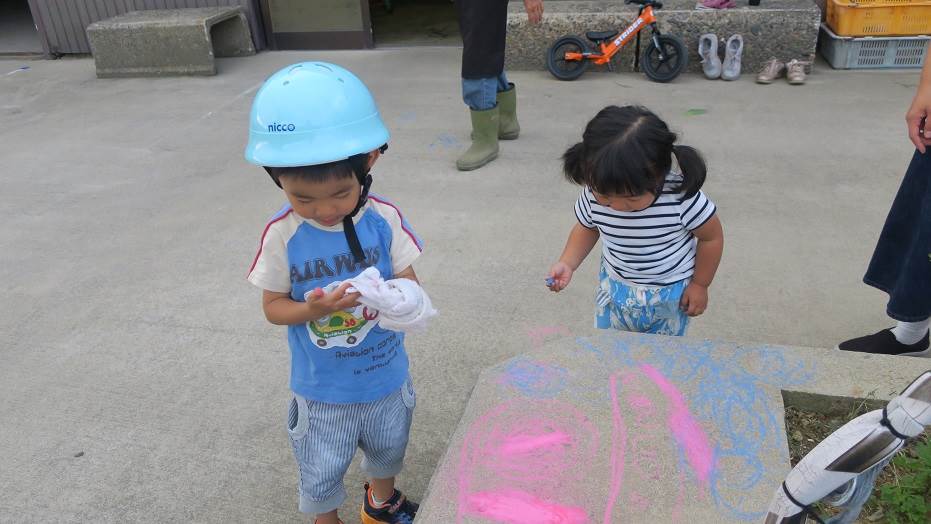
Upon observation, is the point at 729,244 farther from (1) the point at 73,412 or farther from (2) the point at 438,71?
(2) the point at 438,71

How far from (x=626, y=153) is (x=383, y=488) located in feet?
3.58

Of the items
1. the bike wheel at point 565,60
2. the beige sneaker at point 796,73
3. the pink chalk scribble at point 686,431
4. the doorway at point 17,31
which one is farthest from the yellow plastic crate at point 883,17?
the doorway at point 17,31

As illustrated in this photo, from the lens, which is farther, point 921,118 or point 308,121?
point 921,118

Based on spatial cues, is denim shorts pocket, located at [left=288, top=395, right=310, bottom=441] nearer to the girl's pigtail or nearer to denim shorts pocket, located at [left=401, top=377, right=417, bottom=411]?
denim shorts pocket, located at [left=401, top=377, right=417, bottom=411]

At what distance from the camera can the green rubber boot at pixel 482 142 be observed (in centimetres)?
426

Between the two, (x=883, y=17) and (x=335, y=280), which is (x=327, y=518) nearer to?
(x=335, y=280)

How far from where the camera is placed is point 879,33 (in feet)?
18.1

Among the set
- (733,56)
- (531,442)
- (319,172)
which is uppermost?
(319,172)

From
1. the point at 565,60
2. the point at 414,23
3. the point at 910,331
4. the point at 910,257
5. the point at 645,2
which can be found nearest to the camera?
the point at 910,257

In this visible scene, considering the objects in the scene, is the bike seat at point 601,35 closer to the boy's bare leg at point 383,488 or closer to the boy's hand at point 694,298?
the boy's hand at point 694,298

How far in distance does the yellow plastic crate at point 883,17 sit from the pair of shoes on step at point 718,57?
0.82 metres

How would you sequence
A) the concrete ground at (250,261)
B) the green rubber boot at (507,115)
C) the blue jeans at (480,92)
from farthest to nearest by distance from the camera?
1. the green rubber boot at (507,115)
2. the blue jeans at (480,92)
3. the concrete ground at (250,261)

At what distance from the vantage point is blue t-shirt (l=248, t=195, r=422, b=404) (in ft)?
5.18

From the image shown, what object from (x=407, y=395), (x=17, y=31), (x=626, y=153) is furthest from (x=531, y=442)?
(x=17, y=31)
